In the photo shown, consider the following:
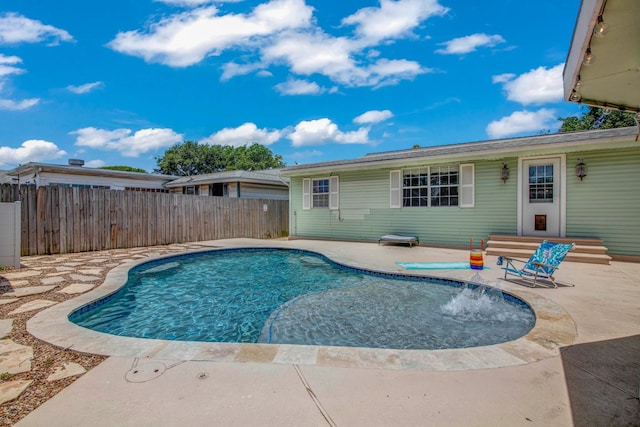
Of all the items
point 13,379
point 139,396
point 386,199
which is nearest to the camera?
point 139,396

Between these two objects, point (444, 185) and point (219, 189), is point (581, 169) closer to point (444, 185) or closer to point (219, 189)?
point (444, 185)

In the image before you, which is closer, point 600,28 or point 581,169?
point 600,28

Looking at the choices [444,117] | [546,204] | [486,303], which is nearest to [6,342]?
[486,303]

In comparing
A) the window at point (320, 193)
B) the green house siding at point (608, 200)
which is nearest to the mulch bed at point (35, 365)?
the window at point (320, 193)

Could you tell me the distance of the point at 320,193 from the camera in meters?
12.1

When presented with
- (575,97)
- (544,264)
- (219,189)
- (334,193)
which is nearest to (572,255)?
(544,264)

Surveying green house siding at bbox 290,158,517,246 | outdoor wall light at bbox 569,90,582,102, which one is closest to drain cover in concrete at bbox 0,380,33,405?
outdoor wall light at bbox 569,90,582,102

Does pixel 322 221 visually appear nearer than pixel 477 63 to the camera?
Yes

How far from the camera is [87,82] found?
1532cm

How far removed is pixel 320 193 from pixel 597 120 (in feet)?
70.6

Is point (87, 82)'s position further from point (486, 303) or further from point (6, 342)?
point (486, 303)

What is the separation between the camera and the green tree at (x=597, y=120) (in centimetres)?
1898

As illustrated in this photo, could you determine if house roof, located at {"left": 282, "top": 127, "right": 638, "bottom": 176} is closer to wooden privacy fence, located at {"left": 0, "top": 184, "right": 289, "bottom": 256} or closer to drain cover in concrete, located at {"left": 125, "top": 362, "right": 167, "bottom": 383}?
wooden privacy fence, located at {"left": 0, "top": 184, "right": 289, "bottom": 256}

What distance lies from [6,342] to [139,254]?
5.89 m
